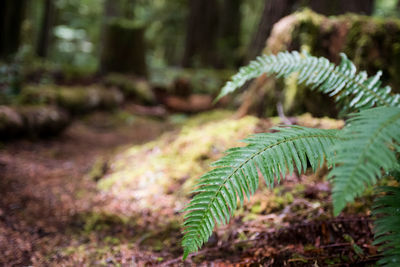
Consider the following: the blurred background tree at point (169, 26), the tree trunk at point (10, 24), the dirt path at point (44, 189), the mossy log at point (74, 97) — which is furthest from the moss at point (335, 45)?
the tree trunk at point (10, 24)

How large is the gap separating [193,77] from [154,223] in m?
7.35

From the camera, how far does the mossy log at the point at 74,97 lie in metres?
5.57

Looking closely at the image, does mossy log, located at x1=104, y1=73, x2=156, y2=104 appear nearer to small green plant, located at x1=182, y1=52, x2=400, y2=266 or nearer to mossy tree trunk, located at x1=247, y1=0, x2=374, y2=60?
mossy tree trunk, located at x1=247, y1=0, x2=374, y2=60

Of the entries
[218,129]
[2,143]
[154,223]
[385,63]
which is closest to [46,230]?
[154,223]

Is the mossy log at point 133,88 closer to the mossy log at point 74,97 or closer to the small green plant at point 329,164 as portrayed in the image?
the mossy log at point 74,97

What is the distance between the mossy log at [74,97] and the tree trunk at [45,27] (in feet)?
20.3

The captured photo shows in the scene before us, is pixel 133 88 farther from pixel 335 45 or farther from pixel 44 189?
pixel 335 45

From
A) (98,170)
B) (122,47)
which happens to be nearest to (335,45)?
(98,170)

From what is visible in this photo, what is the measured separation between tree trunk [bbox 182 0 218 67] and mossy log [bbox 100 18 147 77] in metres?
2.79

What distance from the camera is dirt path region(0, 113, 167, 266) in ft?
7.19

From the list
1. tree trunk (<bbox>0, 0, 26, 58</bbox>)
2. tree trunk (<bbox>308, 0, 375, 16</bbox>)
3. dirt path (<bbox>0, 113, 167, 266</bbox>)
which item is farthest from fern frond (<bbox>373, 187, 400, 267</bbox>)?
tree trunk (<bbox>0, 0, 26, 58</bbox>)

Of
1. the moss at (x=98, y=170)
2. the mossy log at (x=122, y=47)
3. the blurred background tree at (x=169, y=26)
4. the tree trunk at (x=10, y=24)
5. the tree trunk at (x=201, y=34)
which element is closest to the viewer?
the moss at (x=98, y=170)

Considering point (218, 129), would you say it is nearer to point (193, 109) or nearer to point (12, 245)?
point (12, 245)

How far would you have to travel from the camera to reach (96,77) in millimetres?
9305
